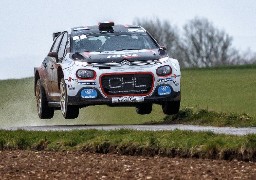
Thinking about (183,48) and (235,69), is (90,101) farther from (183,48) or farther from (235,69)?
(183,48)

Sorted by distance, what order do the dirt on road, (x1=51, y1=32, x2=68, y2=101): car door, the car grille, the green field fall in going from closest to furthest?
the dirt on road
the car grille
(x1=51, y1=32, x2=68, y2=101): car door
the green field

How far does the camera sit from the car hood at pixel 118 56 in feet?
75.0

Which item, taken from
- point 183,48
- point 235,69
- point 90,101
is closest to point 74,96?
point 90,101

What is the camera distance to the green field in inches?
1144

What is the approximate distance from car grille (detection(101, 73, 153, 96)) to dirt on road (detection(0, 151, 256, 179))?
17.1 feet

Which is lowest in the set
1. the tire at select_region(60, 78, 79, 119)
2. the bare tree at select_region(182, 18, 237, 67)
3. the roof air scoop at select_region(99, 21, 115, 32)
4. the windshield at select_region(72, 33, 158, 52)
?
the bare tree at select_region(182, 18, 237, 67)

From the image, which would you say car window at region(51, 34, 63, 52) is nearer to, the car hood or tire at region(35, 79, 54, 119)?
tire at region(35, 79, 54, 119)

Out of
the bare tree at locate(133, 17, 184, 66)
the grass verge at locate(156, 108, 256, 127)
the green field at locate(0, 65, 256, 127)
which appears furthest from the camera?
the bare tree at locate(133, 17, 184, 66)

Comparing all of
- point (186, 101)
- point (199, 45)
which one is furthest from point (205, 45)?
point (186, 101)

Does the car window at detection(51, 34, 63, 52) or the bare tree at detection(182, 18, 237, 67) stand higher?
the car window at detection(51, 34, 63, 52)

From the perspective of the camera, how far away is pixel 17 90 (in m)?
39.9

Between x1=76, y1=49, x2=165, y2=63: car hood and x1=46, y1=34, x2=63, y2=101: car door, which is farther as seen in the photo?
x1=46, y1=34, x2=63, y2=101: car door

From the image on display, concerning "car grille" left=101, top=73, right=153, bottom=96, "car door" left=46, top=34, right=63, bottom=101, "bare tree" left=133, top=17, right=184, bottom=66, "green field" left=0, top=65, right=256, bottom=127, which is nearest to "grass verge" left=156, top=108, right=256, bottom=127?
"green field" left=0, top=65, right=256, bottom=127

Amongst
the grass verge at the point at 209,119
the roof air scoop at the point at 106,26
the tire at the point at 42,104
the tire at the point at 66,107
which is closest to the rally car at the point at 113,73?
the tire at the point at 66,107
